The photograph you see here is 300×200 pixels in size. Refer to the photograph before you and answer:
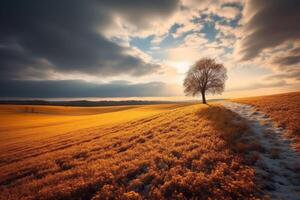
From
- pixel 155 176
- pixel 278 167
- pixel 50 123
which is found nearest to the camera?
pixel 278 167

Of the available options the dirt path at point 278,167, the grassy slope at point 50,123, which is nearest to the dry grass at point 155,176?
the dirt path at point 278,167

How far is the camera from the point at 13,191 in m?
8.32

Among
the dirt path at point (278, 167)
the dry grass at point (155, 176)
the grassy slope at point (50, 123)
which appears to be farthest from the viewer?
the grassy slope at point (50, 123)

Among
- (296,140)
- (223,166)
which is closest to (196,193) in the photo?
(223,166)

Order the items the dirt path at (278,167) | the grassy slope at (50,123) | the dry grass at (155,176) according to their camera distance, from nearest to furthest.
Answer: the dirt path at (278,167)
the dry grass at (155,176)
the grassy slope at (50,123)

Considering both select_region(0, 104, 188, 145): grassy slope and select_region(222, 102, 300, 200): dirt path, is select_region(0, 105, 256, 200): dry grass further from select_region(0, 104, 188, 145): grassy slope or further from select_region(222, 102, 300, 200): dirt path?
select_region(0, 104, 188, 145): grassy slope

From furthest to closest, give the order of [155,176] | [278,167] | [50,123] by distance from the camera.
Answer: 1. [50,123]
2. [155,176]
3. [278,167]

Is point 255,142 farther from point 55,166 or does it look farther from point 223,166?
point 55,166

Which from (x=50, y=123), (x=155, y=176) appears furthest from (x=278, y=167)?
(x=50, y=123)

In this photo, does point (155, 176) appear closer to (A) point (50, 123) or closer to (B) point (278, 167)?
(B) point (278, 167)

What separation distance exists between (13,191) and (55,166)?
113 inches

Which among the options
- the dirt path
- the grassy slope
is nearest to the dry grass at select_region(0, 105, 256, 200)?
the dirt path

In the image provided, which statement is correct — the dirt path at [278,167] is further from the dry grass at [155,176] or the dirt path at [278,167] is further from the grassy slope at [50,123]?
the grassy slope at [50,123]

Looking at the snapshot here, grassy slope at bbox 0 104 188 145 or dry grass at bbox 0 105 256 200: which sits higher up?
dry grass at bbox 0 105 256 200
